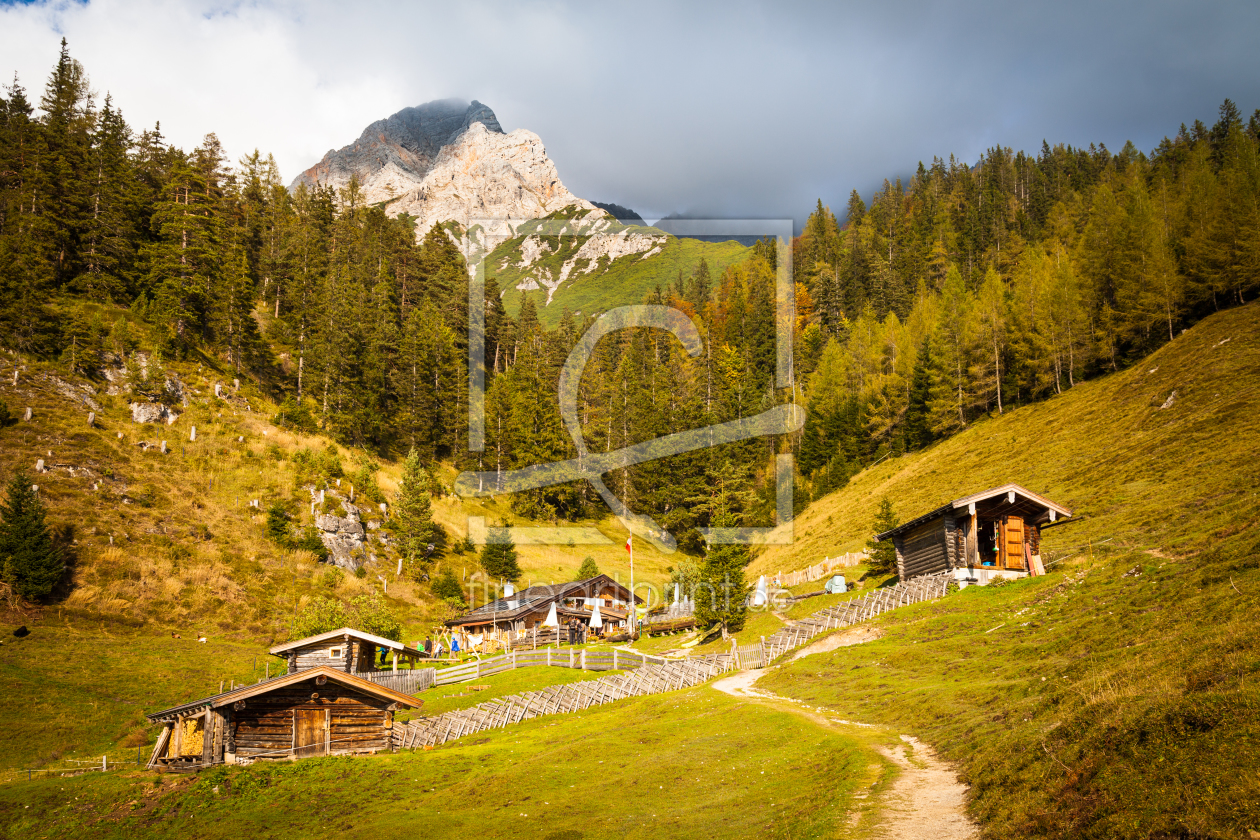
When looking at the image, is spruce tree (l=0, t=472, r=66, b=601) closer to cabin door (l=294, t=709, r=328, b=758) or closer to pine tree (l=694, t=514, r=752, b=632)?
cabin door (l=294, t=709, r=328, b=758)

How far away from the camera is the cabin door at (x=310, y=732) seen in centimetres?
2627

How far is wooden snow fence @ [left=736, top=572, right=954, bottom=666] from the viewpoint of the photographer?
35062 millimetres

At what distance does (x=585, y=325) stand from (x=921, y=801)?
13137 cm

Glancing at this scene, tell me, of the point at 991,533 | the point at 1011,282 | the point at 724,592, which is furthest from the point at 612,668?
the point at 1011,282

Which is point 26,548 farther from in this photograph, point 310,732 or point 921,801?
point 921,801

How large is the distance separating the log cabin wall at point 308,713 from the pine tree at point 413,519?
125 feet

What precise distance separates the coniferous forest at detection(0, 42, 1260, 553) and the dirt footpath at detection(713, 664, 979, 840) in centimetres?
6777

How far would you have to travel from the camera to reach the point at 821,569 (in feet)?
180

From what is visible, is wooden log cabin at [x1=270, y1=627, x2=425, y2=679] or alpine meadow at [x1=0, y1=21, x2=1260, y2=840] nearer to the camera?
alpine meadow at [x1=0, y1=21, x2=1260, y2=840]

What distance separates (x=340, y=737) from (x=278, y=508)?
37.1 metres

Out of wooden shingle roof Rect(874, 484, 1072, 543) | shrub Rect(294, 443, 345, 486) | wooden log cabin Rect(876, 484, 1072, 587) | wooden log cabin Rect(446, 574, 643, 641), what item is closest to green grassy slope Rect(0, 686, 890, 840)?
wooden log cabin Rect(876, 484, 1072, 587)

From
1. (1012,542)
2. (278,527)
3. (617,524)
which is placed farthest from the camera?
(617,524)

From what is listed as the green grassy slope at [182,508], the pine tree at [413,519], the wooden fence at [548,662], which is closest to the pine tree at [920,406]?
the green grassy slope at [182,508]

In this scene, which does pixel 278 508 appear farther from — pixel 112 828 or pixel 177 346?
pixel 112 828
